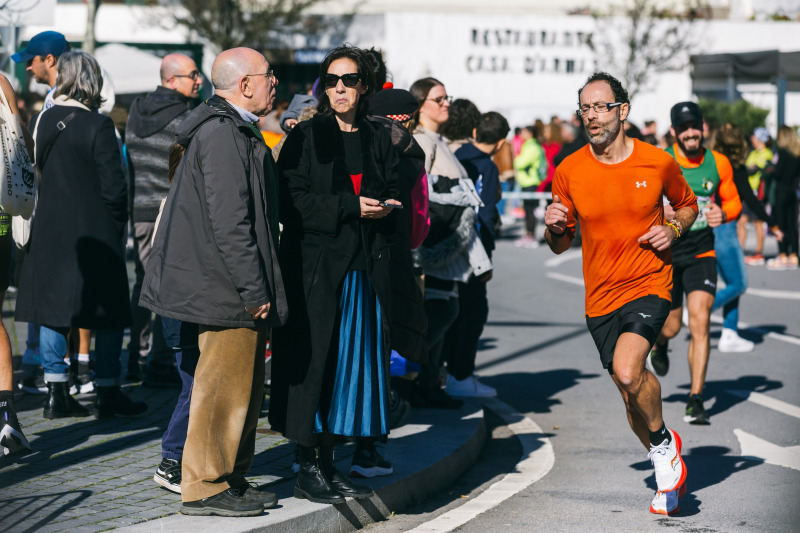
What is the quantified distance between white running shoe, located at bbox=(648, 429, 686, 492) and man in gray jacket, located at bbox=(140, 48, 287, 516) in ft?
A: 6.35

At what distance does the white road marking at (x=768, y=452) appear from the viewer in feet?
21.9

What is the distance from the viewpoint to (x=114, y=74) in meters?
18.7

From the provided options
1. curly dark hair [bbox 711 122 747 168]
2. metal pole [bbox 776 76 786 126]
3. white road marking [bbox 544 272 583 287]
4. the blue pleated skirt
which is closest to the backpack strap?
the blue pleated skirt

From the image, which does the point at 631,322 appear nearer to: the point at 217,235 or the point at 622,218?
the point at 622,218

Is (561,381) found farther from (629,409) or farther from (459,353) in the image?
(629,409)

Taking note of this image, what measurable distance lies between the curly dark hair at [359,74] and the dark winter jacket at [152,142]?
2.43 m

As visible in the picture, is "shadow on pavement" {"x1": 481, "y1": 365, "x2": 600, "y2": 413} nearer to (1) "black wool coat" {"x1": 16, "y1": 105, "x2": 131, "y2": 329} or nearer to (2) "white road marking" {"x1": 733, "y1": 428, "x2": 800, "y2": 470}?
(2) "white road marking" {"x1": 733, "y1": 428, "x2": 800, "y2": 470}

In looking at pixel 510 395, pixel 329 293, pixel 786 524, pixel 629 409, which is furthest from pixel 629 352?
pixel 510 395

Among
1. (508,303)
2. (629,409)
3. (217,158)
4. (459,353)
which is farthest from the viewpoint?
(508,303)

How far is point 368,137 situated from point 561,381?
4.66 metres

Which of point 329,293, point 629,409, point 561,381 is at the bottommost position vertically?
point 561,381

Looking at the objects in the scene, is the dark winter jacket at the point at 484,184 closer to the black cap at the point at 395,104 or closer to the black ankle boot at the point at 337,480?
the black cap at the point at 395,104

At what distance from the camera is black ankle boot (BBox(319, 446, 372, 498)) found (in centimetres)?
520

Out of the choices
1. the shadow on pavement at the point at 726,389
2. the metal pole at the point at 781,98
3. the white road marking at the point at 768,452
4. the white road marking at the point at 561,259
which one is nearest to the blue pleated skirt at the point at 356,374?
the white road marking at the point at 768,452
